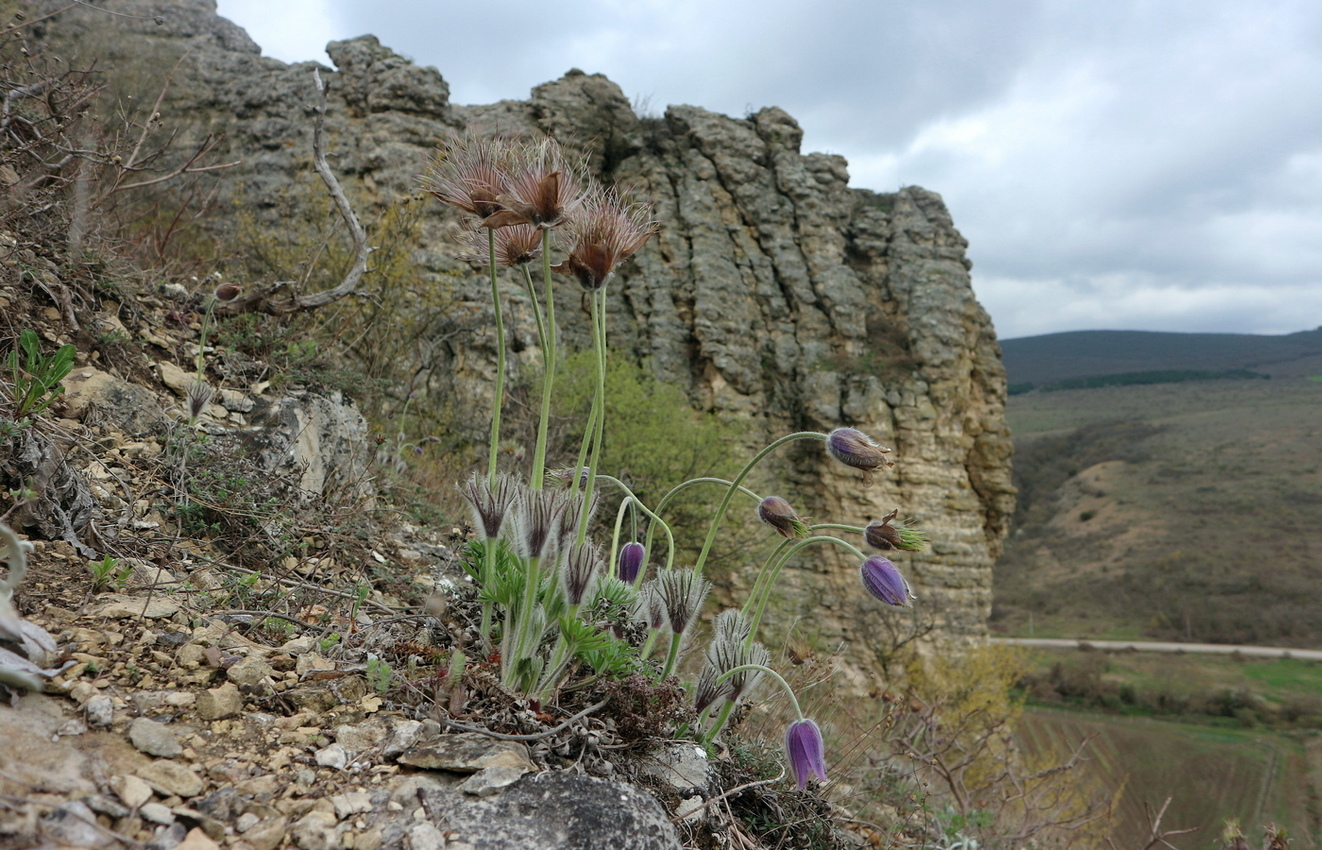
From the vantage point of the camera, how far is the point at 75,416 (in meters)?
3.01

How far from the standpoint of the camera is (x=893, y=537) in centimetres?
218

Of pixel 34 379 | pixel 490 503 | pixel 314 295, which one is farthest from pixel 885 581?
pixel 314 295

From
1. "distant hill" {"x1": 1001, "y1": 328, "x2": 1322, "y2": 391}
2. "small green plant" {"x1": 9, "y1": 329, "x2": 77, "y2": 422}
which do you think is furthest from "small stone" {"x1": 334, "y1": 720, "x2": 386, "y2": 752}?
"distant hill" {"x1": 1001, "y1": 328, "x2": 1322, "y2": 391}

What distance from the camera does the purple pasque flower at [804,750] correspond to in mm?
2170

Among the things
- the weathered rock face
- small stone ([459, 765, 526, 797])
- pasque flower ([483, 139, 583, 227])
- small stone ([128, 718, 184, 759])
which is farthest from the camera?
the weathered rock face

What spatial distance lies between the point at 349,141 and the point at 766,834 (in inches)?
626

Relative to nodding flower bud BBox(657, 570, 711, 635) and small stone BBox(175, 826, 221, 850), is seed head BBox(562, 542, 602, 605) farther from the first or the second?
small stone BBox(175, 826, 221, 850)

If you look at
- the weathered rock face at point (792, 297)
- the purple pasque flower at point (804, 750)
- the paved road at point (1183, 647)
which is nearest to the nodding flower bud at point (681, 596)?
the purple pasque flower at point (804, 750)

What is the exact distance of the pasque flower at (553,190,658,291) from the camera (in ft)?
7.11

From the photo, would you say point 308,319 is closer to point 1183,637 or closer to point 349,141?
point 349,141

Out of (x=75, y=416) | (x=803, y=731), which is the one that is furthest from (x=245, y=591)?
(x=803, y=731)

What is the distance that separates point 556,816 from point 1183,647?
45.2 m

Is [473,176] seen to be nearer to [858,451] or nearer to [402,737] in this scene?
[858,451]

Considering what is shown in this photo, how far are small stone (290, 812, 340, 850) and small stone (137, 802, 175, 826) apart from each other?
229 mm
